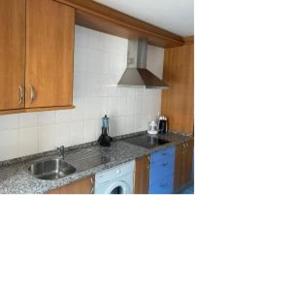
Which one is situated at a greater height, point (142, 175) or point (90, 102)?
point (90, 102)

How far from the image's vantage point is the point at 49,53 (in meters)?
1.42

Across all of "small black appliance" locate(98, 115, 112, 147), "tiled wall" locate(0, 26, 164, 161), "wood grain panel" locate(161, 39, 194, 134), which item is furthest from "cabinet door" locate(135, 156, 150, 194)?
"wood grain panel" locate(161, 39, 194, 134)

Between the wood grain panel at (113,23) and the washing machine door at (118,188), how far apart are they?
108cm

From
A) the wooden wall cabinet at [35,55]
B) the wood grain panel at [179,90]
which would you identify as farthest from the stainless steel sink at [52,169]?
the wood grain panel at [179,90]

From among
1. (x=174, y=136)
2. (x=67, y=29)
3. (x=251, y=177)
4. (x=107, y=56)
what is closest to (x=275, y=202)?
(x=251, y=177)

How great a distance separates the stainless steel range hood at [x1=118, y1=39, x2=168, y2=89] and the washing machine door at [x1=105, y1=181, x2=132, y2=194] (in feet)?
2.76

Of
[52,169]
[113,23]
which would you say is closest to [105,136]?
[52,169]

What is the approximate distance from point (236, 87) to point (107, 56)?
1.70 m

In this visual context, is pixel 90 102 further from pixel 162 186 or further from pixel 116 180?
pixel 162 186

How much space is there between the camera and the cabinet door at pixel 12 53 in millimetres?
1196

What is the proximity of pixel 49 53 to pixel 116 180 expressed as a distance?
0.92m

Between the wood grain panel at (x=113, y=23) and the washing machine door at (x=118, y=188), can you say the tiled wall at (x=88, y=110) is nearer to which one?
the wood grain panel at (x=113, y=23)

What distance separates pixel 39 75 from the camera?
139 cm

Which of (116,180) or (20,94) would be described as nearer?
(20,94)
